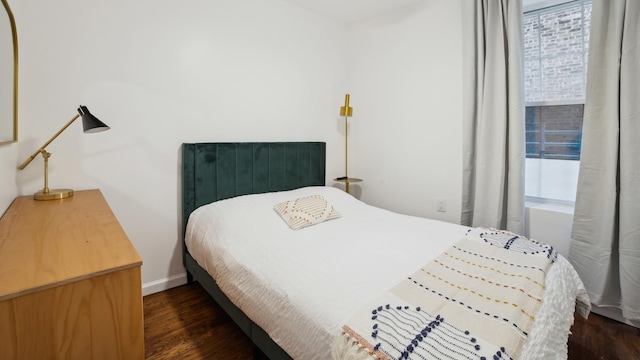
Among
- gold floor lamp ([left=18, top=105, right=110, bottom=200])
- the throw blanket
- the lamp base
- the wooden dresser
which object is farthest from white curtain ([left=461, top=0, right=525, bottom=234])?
the lamp base

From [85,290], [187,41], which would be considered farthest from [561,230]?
[187,41]

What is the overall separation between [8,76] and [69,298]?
48.4 inches

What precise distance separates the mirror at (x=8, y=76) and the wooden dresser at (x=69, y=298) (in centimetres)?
60

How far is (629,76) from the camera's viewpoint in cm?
171

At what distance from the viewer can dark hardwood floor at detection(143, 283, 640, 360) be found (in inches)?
63.9

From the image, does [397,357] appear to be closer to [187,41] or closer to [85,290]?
[85,290]

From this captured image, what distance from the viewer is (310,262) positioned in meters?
1.46

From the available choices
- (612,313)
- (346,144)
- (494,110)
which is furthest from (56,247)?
(612,313)

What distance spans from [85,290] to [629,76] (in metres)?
2.69

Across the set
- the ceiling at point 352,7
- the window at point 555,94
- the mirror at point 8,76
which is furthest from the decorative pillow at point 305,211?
the ceiling at point 352,7

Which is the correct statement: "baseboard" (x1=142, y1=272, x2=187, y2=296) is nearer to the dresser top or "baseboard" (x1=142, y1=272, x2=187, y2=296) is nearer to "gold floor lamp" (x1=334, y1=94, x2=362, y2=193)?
the dresser top

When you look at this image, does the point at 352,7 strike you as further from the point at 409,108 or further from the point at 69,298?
the point at 69,298

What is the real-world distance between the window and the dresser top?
2.70 meters

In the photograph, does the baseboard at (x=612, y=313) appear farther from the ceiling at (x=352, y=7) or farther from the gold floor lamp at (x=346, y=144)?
the ceiling at (x=352, y=7)
